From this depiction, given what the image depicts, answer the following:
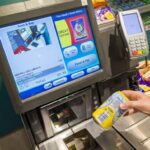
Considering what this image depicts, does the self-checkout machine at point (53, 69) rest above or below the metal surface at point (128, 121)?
above

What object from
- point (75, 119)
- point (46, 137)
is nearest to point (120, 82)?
point (75, 119)

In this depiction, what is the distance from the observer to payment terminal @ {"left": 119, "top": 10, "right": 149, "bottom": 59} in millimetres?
750

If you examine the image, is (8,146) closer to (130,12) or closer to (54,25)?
(54,25)

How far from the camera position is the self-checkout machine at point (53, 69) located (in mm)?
602

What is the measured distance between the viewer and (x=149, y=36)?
4.19 feet

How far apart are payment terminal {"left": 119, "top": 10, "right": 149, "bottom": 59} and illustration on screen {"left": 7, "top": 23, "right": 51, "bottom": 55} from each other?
0.27 m

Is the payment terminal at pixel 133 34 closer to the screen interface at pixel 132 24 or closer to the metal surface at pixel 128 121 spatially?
the screen interface at pixel 132 24

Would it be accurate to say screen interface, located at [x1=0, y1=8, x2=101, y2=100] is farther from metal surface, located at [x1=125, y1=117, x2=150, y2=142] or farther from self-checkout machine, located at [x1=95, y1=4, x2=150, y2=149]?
metal surface, located at [x1=125, y1=117, x2=150, y2=142]

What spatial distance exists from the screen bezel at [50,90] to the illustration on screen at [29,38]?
0.10 feet

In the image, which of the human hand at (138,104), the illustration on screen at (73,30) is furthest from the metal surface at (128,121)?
the illustration on screen at (73,30)

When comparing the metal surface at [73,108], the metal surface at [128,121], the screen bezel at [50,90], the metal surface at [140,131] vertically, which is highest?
the screen bezel at [50,90]

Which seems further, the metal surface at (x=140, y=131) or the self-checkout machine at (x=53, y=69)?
the metal surface at (x=140, y=131)

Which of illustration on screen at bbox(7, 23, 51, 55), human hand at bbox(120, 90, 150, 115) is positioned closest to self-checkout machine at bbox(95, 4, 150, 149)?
human hand at bbox(120, 90, 150, 115)

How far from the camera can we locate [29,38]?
2.03 ft
